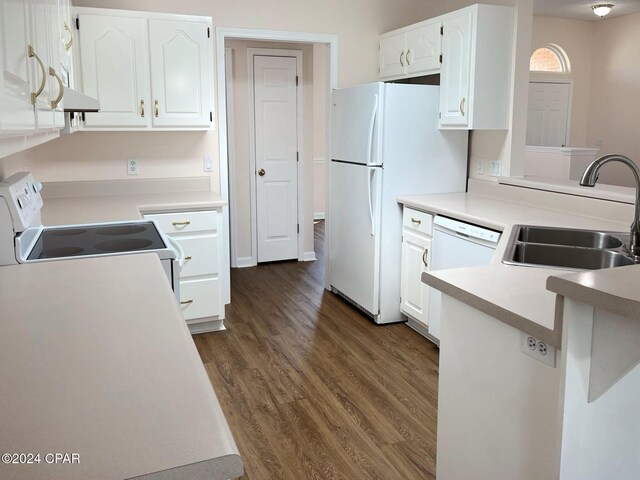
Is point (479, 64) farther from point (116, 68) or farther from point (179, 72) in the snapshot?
point (116, 68)

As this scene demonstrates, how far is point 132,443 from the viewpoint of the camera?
82cm

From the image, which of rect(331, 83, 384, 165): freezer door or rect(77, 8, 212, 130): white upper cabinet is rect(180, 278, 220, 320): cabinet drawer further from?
rect(331, 83, 384, 165): freezer door

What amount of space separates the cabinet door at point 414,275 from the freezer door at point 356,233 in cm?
19

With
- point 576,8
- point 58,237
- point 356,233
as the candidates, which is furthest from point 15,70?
point 576,8

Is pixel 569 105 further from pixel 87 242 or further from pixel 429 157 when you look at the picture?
pixel 87 242

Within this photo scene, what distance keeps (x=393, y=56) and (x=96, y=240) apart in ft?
9.34

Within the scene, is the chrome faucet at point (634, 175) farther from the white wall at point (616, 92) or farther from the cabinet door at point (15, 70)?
the white wall at point (616, 92)

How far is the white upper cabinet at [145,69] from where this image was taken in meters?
3.58

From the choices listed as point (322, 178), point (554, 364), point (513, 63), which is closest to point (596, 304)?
point (554, 364)

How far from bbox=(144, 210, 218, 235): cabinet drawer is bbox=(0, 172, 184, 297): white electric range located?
2.53 ft

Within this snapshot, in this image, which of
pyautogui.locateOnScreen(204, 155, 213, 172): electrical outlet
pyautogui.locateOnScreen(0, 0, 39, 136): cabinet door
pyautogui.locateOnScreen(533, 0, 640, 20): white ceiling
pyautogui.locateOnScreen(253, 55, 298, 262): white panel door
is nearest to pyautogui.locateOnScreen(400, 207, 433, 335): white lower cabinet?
pyautogui.locateOnScreen(204, 155, 213, 172): electrical outlet

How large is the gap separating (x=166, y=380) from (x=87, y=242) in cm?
161

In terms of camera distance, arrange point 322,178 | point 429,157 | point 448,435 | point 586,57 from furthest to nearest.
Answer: point 322,178 < point 586,57 < point 429,157 < point 448,435

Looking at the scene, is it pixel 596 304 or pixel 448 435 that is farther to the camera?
pixel 448 435
